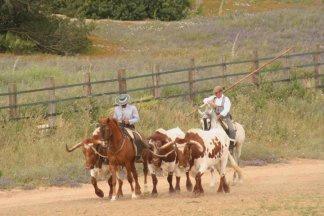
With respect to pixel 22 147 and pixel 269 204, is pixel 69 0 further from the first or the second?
pixel 269 204

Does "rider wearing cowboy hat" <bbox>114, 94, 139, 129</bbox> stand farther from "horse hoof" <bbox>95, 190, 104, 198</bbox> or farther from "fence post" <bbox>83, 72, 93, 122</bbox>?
"fence post" <bbox>83, 72, 93, 122</bbox>

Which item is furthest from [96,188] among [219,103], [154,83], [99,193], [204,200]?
[154,83]

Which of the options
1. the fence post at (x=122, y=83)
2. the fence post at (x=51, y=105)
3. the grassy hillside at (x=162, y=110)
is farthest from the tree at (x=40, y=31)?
the fence post at (x=51, y=105)

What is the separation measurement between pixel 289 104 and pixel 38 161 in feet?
34.1

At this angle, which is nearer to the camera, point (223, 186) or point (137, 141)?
point (137, 141)

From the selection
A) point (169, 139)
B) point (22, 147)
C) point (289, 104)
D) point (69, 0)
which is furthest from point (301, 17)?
point (169, 139)

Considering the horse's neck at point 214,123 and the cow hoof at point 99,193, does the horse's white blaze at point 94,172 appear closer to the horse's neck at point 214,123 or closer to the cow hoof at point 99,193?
the cow hoof at point 99,193

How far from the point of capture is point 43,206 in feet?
55.1

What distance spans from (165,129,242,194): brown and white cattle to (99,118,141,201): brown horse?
786 mm

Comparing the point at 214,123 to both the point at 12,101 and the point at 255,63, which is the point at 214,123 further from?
the point at 255,63

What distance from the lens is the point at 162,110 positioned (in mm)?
26766

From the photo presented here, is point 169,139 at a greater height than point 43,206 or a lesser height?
greater

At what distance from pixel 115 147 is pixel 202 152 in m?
1.64

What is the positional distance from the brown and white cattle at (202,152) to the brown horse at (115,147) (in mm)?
786
